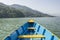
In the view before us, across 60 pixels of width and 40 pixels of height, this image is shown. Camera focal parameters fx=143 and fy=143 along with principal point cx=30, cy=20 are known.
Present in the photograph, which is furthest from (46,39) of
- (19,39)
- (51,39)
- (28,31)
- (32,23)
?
(32,23)

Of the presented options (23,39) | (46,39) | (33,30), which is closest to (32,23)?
(33,30)

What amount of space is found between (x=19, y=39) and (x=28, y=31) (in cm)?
638

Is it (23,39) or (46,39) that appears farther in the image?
(23,39)

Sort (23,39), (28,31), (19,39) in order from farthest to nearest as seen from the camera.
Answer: (28,31) < (23,39) < (19,39)

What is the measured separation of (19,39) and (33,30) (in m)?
7.09

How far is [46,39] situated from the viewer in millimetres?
10758

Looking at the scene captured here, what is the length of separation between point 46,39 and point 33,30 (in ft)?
25.4

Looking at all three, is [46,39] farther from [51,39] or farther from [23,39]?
[23,39]

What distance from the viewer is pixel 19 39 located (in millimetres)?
11500

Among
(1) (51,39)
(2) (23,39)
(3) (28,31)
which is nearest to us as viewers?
(1) (51,39)

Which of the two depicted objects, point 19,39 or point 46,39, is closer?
point 46,39

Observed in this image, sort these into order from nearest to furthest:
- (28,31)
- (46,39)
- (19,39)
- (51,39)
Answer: (51,39) < (46,39) < (19,39) < (28,31)

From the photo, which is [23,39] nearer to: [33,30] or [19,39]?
[19,39]

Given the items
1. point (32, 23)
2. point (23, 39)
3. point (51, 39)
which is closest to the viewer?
point (51, 39)
